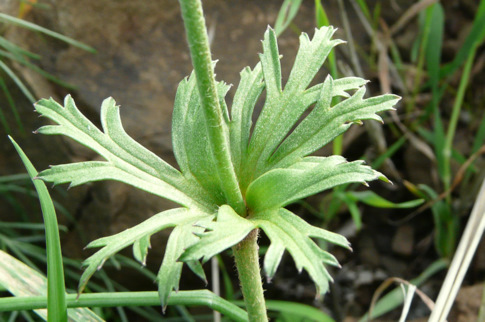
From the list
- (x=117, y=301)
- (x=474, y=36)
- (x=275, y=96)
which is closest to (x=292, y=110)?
(x=275, y=96)

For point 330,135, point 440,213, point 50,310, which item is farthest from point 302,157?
point 440,213

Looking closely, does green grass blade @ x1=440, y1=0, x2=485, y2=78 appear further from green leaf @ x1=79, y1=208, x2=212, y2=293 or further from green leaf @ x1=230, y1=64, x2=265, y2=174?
green leaf @ x1=79, y1=208, x2=212, y2=293

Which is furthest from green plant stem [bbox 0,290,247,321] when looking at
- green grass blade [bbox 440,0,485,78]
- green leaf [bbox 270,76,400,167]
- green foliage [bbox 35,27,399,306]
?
green grass blade [bbox 440,0,485,78]

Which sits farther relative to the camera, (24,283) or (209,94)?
(24,283)

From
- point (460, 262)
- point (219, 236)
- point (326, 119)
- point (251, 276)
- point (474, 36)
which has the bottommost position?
point (460, 262)

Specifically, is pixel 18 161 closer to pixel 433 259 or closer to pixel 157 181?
pixel 157 181

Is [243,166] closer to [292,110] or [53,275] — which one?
[292,110]
